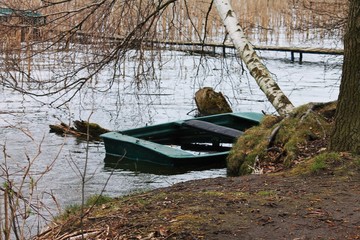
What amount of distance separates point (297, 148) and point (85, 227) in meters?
3.80

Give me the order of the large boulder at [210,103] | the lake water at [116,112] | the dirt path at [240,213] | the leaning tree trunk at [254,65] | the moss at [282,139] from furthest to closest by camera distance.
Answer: the large boulder at [210,103] → the lake water at [116,112] → the leaning tree trunk at [254,65] → the moss at [282,139] → the dirt path at [240,213]

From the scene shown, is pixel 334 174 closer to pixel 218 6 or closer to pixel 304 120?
pixel 304 120

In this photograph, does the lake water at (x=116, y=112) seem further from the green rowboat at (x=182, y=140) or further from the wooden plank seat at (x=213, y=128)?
the wooden plank seat at (x=213, y=128)

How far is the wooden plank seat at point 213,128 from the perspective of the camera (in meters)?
12.9

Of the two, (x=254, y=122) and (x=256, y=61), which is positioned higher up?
(x=256, y=61)

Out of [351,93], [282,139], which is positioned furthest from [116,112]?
[351,93]

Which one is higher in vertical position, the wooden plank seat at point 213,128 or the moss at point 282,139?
the moss at point 282,139

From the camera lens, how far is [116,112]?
651 inches

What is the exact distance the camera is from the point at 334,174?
22.4 ft

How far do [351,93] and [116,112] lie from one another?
32.6 feet

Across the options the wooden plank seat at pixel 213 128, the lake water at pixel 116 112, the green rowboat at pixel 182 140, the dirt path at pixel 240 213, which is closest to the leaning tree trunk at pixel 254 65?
the lake water at pixel 116 112

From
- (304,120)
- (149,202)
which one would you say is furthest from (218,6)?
(149,202)

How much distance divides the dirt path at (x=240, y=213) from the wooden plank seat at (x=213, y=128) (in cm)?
610

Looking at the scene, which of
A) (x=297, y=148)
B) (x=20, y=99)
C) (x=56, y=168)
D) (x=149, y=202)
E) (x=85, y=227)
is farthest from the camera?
(x=20, y=99)
